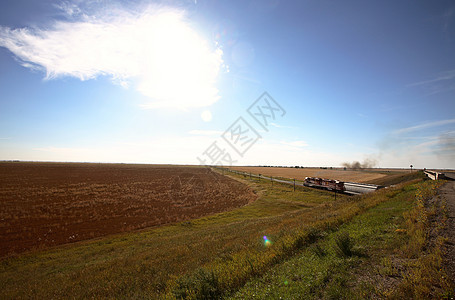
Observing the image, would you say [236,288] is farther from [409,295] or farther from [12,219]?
[12,219]

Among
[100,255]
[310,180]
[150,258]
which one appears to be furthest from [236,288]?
[310,180]

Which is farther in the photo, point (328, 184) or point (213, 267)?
point (328, 184)

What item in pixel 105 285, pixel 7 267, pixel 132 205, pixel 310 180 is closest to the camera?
pixel 105 285

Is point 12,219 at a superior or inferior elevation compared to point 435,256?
inferior

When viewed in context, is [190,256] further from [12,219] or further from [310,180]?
[310,180]

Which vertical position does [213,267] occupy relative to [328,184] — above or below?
above

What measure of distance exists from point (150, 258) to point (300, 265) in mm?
9181

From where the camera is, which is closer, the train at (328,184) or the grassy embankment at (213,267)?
the grassy embankment at (213,267)

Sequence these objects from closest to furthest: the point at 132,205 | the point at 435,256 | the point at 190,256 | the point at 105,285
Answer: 1. the point at 435,256
2. the point at 105,285
3. the point at 190,256
4. the point at 132,205

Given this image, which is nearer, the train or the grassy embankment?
the grassy embankment

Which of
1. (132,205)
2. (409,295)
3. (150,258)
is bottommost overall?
(132,205)

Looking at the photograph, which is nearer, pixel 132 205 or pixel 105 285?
pixel 105 285

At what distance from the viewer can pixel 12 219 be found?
23.2 metres

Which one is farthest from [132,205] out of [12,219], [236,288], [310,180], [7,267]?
[310,180]
